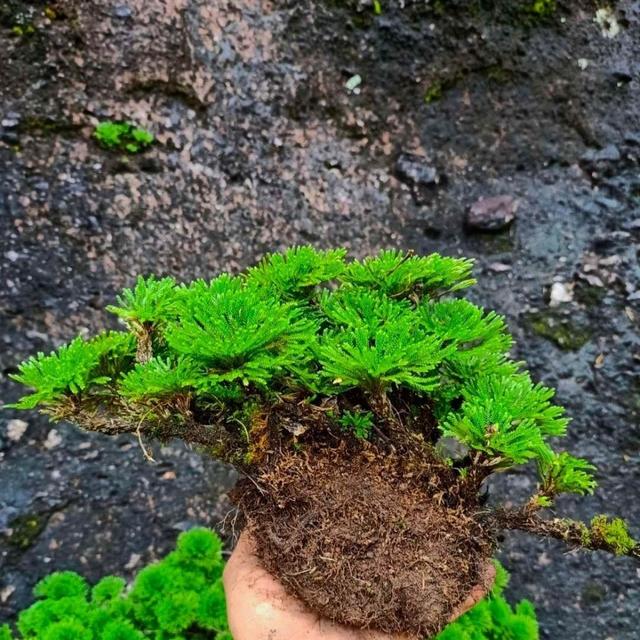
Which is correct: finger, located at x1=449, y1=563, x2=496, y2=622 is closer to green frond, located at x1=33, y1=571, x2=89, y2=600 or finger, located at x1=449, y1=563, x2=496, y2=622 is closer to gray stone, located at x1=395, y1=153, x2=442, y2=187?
green frond, located at x1=33, y1=571, x2=89, y2=600

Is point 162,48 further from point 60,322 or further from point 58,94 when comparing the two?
point 60,322

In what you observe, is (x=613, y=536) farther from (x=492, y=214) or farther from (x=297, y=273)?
(x=492, y=214)

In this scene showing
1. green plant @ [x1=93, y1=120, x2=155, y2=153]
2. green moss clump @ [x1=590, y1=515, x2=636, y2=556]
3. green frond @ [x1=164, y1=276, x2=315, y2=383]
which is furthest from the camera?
green plant @ [x1=93, y1=120, x2=155, y2=153]

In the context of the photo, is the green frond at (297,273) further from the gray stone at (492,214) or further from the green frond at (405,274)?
the gray stone at (492,214)

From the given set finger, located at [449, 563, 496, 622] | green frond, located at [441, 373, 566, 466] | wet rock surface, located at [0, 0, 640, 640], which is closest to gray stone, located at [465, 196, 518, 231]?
wet rock surface, located at [0, 0, 640, 640]

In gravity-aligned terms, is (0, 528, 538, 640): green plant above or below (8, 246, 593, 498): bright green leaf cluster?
below

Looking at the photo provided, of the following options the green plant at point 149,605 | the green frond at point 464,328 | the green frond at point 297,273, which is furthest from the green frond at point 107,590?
the green frond at point 464,328

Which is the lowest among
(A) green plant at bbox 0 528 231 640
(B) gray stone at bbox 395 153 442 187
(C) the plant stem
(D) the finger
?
(A) green plant at bbox 0 528 231 640
